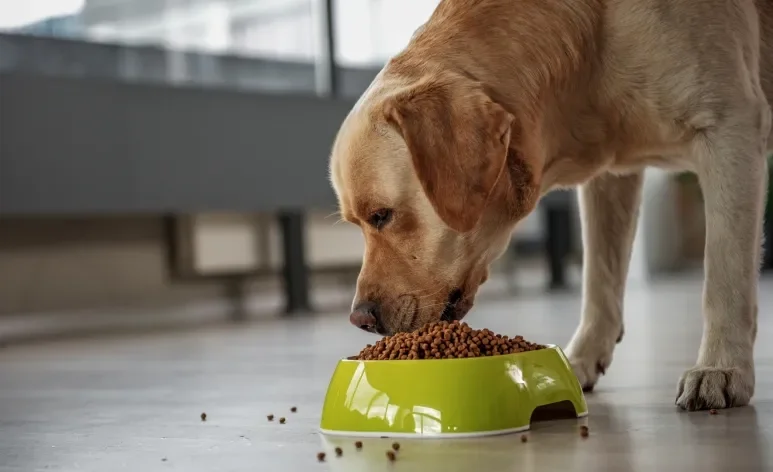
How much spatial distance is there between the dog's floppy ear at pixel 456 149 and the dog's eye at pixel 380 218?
0.52ft

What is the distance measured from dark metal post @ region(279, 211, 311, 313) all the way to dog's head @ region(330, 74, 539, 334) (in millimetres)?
3816

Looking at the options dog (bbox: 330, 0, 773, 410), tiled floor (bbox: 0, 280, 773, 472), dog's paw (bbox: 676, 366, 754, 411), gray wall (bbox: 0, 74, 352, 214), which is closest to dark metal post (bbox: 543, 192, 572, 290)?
gray wall (bbox: 0, 74, 352, 214)

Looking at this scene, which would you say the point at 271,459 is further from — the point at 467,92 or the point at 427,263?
the point at 467,92

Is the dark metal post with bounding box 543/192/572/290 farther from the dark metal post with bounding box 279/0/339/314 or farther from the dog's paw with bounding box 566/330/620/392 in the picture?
the dog's paw with bounding box 566/330/620/392

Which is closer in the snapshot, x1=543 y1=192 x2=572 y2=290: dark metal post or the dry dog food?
the dry dog food

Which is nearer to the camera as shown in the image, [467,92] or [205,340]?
[467,92]

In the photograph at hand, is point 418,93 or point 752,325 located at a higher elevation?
point 418,93

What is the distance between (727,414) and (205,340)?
2.90m

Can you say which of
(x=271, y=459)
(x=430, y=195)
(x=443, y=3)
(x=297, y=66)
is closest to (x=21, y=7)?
(x=297, y=66)

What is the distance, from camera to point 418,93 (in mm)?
2148

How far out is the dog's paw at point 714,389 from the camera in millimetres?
2033

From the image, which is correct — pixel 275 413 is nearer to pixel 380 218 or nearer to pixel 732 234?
pixel 380 218

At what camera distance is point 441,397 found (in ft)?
Result: 6.01

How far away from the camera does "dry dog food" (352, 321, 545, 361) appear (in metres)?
1.95
